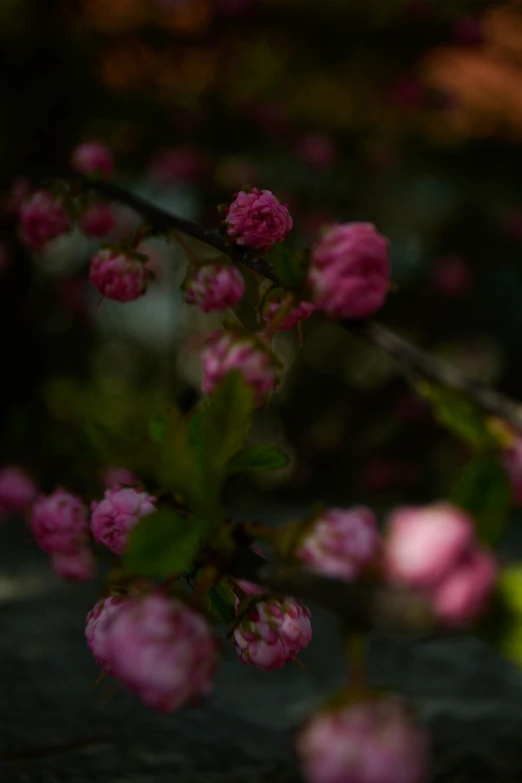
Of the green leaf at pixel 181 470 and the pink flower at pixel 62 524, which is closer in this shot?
the green leaf at pixel 181 470

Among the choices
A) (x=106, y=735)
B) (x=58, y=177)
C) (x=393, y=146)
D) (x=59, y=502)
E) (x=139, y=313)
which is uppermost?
(x=58, y=177)

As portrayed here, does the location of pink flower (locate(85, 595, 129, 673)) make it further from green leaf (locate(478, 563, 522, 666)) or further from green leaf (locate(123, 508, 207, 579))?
green leaf (locate(478, 563, 522, 666))

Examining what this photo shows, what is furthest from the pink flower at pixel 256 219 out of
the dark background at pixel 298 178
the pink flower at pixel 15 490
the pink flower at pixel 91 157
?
the dark background at pixel 298 178

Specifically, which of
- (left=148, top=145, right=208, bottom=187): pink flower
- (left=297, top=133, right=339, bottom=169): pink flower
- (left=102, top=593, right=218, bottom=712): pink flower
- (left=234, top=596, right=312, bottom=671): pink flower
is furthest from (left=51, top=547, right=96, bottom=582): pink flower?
(left=297, top=133, right=339, bottom=169): pink flower

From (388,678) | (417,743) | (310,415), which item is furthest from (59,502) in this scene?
(310,415)

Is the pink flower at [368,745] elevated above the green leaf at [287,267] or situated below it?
below

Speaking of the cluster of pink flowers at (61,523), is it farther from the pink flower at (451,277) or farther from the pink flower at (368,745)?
the pink flower at (451,277)

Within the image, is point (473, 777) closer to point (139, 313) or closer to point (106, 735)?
point (106, 735)
